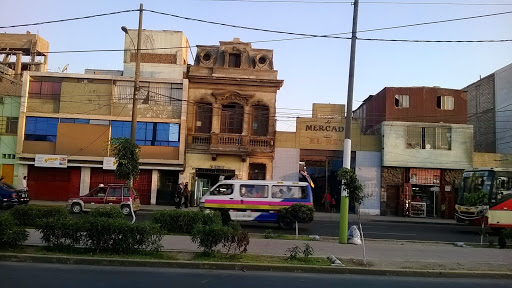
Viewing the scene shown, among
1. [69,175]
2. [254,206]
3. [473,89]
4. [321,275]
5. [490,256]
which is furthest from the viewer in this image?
[473,89]

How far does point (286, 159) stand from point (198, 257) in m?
23.1

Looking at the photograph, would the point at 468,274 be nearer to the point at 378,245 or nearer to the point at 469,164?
the point at 378,245

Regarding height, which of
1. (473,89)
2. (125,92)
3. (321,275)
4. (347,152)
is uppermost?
(473,89)

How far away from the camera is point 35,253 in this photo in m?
10.3

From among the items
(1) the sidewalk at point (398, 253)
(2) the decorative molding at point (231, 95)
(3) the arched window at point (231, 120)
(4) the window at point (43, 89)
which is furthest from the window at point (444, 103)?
(4) the window at point (43, 89)

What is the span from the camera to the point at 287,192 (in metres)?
20.6

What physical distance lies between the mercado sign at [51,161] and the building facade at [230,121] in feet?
28.7

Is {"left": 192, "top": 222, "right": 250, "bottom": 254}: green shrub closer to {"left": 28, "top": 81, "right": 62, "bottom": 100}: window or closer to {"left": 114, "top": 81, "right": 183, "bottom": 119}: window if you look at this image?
{"left": 114, "top": 81, "right": 183, "bottom": 119}: window

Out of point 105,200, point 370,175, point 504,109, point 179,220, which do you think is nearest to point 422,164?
point 370,175

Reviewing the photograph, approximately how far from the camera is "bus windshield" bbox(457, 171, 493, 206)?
73.2ft

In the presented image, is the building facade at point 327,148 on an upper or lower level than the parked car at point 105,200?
upper

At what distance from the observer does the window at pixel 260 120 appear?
33.6 meters

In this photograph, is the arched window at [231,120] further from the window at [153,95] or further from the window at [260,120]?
the window at [153,95]

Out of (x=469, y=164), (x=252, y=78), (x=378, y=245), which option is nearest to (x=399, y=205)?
(x=469, y=164)
